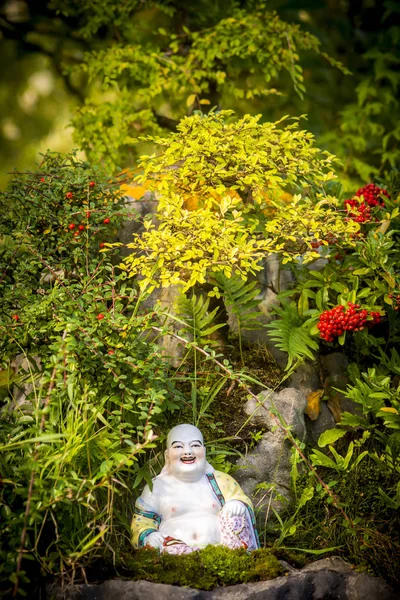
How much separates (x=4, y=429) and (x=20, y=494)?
534 millimetres

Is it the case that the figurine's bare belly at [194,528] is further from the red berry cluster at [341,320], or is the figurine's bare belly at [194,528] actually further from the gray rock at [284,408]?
the red berry cluster at [341,320]

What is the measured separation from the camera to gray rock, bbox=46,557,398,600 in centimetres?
291

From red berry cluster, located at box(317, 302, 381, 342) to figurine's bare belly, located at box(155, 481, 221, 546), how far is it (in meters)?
1.15

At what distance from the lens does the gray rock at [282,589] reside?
9.54 feet

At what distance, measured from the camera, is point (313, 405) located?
430 centimetres

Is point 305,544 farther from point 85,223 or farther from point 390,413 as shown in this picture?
point 85,223

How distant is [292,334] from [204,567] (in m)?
1.64

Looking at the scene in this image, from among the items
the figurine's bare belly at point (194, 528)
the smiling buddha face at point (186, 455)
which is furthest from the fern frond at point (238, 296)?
the figurine's bare belly at point (194, 528)

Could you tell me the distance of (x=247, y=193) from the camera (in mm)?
4543

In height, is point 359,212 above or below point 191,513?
above

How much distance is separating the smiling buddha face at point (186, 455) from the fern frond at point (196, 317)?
2.60ft

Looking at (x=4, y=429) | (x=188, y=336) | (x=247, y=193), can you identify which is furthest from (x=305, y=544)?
(x=247, y=193)

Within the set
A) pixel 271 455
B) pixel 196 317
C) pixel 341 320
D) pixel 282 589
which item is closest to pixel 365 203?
pixel 341 320

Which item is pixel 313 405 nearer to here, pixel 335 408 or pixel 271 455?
pixel 335 408
